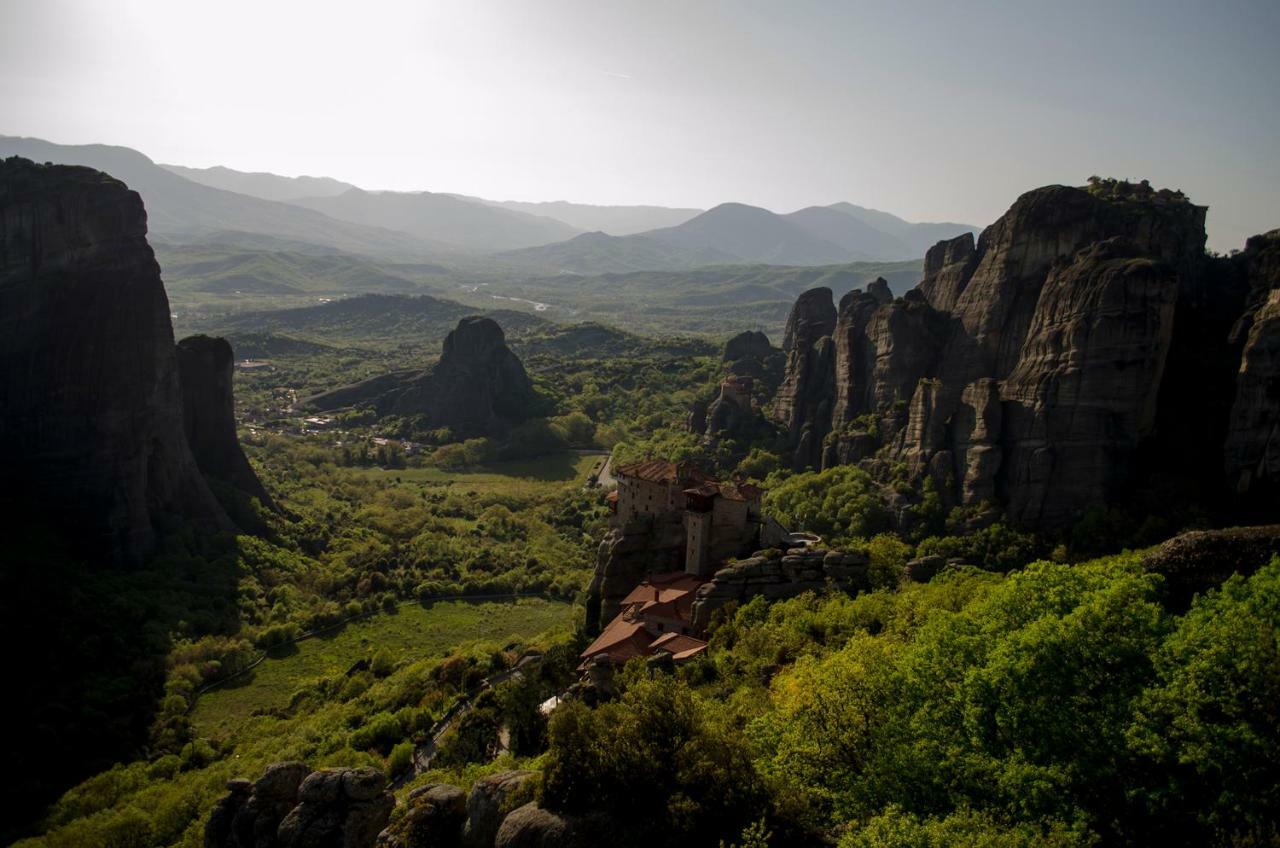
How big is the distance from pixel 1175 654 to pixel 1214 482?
122 feet

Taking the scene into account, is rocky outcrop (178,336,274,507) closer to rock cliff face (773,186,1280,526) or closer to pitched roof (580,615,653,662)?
pitched roof (580,615,653,662)

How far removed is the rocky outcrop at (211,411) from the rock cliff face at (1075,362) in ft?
208

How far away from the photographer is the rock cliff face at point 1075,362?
166 ft

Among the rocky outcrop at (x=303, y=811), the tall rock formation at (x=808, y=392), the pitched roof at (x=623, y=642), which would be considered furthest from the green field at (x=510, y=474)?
the rocky outcrop at (x=303, y=811)

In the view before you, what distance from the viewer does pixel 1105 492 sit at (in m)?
51.0

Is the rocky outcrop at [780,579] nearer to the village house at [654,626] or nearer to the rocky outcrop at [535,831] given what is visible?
the village house at [654,626]

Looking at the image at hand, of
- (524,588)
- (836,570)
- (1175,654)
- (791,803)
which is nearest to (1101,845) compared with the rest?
(1175,654)

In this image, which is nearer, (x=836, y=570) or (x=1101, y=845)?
(x=1101, y=845)

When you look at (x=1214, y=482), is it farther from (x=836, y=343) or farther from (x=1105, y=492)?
(x=836, y=343)

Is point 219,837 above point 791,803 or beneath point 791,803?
beneath

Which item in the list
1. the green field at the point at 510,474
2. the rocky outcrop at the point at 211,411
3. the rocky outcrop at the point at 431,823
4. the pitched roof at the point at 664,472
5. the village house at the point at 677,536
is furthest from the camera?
the green field at the point at 510,474

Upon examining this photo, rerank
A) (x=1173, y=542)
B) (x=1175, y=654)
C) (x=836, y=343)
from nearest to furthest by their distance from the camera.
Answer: (x=1175, y=654) → (x=1173, y=542) → (x=836, y=343)

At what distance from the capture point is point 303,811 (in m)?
24.0

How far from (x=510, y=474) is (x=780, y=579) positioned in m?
84.0
